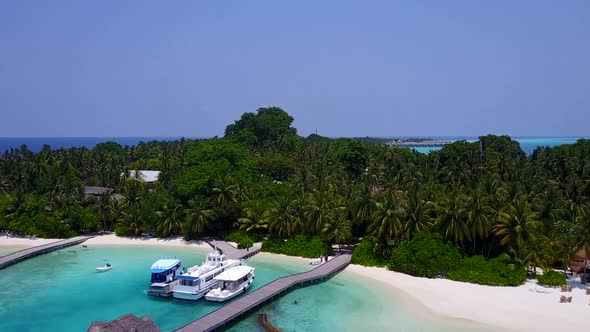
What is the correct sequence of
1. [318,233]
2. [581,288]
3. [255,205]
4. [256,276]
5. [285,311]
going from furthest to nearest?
[255,205] < [318,233] < [256,276] < [581,288] < [285,311]

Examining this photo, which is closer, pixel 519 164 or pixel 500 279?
pixel 500 279

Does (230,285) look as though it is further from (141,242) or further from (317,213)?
(141,242)

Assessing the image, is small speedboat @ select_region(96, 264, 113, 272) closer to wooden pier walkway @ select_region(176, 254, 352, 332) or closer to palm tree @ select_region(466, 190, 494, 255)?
wooden pier walkway @ select_region(176, 254, 352, 332)

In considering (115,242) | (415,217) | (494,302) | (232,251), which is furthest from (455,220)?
(115,242)

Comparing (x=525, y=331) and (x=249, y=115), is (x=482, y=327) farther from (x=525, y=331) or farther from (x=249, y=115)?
(x=249, y=115)

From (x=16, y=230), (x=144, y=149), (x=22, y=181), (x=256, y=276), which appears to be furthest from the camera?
(x=144, y=149)

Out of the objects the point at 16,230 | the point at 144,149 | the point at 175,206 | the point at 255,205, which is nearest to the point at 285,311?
the point at 255,205

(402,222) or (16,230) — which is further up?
(402,222)

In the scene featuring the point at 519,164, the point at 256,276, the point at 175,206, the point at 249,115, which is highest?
the point at 249,115
